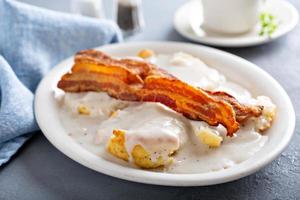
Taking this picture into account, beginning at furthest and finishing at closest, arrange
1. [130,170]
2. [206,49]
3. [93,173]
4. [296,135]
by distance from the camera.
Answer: [206,49] < [296,135] < [93,173] < [130,170]

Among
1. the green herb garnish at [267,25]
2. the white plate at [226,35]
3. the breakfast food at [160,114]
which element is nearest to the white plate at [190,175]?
the breakfast food at [160,114]

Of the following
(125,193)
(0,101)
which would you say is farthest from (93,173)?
(0,101)

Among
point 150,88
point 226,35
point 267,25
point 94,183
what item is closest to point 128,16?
point 226,35

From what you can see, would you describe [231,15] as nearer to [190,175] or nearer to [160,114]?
[160,114]

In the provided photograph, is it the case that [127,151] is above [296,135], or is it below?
above

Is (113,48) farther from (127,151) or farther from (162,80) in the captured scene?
(127,151)

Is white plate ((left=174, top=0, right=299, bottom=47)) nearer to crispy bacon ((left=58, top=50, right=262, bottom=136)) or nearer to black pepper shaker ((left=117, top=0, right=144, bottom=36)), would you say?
black pepper shaker ((left=117, top=0, right=144, bottom=36))

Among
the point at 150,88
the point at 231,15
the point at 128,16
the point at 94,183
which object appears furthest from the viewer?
the point at 128,16
